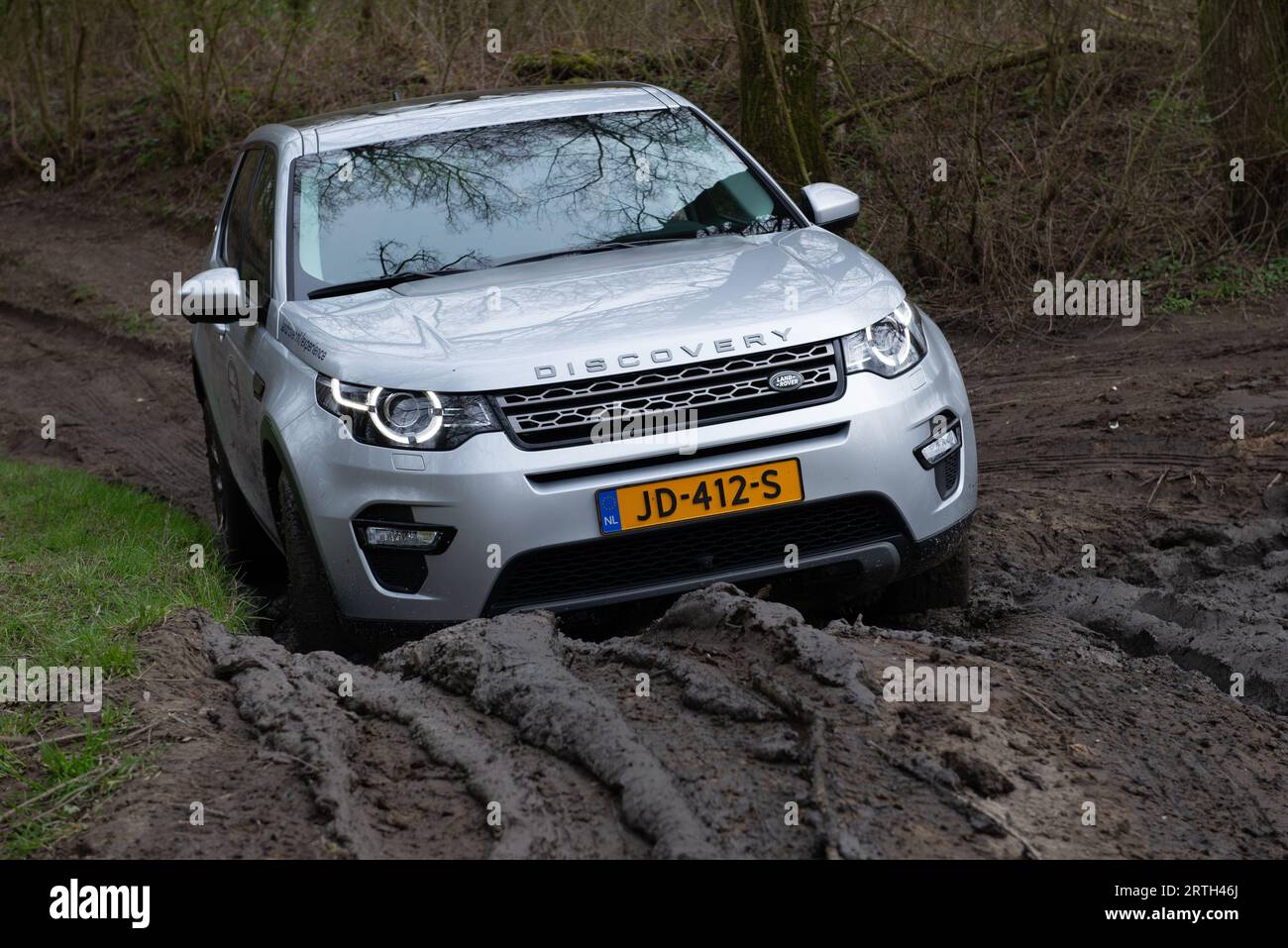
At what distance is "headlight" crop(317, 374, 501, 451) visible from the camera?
3.90 m

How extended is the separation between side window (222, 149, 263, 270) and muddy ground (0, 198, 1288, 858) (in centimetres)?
242

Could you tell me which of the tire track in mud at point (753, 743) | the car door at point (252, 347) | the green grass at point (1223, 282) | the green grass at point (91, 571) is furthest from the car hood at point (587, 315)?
the green grass at point (1223, 282)

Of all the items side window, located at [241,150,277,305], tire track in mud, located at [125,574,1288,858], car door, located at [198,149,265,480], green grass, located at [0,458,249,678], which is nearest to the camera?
tire track in mud, located at [125,574,1288,858]

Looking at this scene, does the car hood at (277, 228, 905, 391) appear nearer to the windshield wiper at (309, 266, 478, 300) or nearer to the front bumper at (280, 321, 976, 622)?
the windshield wiper at (309, 266, 478, 300)

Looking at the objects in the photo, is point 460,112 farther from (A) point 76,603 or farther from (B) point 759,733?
(B) point 759,733

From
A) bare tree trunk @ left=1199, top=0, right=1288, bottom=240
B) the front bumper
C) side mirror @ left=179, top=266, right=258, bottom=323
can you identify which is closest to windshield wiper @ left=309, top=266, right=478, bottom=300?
side mirror @ left=179, top=266, right=258, bottom=323

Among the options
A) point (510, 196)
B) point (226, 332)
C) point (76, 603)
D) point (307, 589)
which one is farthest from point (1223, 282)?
point (76, 603)

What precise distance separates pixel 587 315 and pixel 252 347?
1460mm

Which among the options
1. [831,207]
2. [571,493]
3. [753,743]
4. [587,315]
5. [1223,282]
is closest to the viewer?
[753,743]

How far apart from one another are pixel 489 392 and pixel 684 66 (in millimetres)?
9619

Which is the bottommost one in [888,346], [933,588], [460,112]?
[933,588]

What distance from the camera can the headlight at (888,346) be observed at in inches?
164

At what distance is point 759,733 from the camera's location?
310cm
